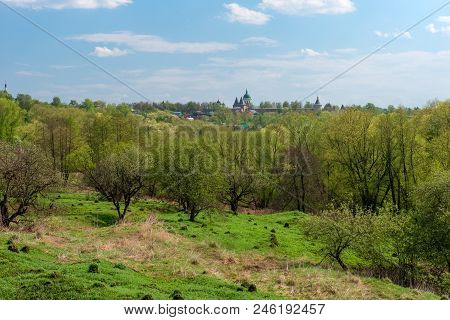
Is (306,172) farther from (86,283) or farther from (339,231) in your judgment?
(86,283)

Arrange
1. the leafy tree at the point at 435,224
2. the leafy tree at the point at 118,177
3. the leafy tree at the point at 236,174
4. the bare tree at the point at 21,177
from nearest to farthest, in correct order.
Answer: the leafy tree at the point at 435,224 → the bare tree at the point at 21,177 → the leafy tree at the point at 118,177 → the leafy tree at the point at 236,174

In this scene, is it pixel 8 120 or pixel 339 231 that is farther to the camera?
pixel 8 120

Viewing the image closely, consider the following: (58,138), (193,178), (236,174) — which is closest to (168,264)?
(193,178)

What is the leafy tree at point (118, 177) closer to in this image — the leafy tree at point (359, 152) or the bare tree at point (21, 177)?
the bare tree at point (21, 177)

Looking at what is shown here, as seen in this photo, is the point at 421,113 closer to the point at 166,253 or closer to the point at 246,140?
the point at 246,140

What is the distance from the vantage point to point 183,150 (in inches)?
1785

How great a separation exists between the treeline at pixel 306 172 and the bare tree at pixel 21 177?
0.08 metres

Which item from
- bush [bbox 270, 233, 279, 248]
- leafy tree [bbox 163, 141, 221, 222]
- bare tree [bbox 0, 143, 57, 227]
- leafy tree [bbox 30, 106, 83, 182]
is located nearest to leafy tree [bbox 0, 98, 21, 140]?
leafy tree [bbox 30, 106, 83, 182]

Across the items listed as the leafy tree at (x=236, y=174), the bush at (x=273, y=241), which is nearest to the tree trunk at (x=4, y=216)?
the bush at (x=273, y=241)

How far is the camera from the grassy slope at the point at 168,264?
1816 cm

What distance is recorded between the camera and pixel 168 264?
2438 cm

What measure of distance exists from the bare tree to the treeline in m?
0.08

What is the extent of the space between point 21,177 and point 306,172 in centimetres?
3952

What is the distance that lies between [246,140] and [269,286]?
47.2 meters
